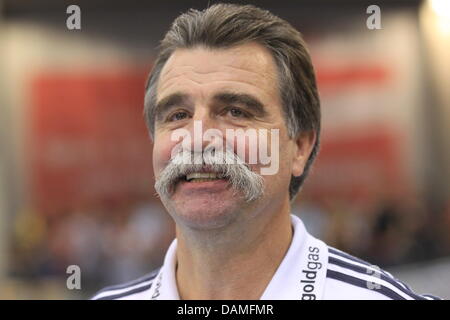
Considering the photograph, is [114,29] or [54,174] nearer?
[114,29]

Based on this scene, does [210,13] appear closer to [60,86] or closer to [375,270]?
[375,270]

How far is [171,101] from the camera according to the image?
2.53 m

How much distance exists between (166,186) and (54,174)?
9.68m

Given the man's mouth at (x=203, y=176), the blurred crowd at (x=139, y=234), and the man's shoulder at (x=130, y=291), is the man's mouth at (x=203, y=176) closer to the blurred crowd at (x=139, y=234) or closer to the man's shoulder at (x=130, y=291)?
the man's shoulder at (x=130, y=291)

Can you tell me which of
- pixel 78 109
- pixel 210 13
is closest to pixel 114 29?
pixel 78 109

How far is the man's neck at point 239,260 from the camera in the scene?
248 centimetres

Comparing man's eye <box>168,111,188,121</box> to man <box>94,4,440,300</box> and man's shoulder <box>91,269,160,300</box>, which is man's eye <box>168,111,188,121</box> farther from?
man's shoulder <box>91,269,160,300</box>

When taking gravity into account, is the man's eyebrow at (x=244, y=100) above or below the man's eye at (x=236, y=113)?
above

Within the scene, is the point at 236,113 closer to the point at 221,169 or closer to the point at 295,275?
the point at 221,169

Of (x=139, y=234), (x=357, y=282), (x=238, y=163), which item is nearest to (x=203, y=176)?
(x=238, y=163)

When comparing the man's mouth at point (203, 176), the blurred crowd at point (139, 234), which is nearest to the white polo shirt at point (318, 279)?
the man's mouth at point (203, 176)

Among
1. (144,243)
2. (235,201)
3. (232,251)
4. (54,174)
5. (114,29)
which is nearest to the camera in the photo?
(235,201)

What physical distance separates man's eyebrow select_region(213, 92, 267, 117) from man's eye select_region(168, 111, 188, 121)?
0.43 feet
